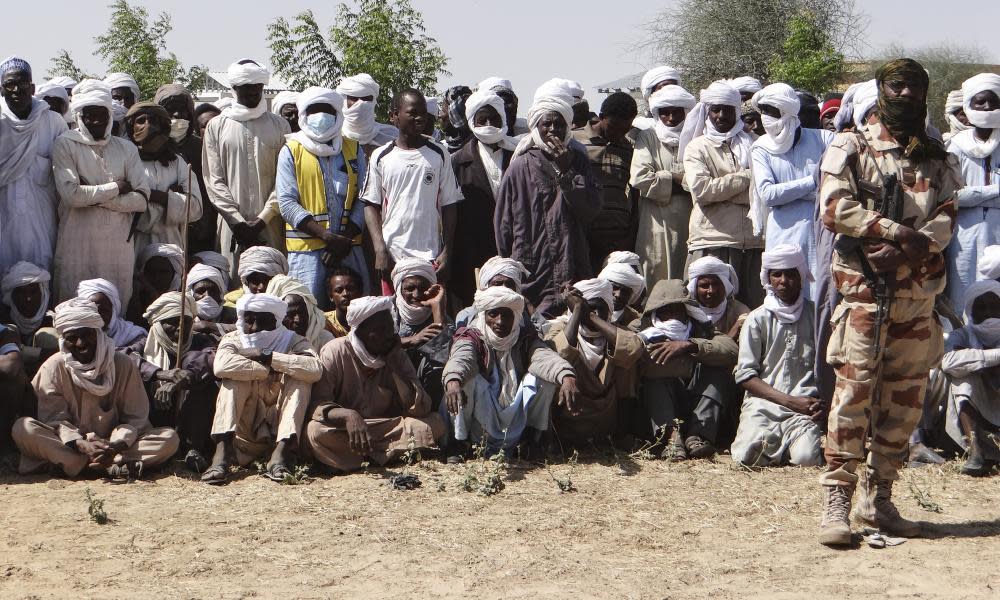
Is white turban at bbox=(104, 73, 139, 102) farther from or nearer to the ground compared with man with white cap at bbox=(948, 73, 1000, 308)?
farther from the ground

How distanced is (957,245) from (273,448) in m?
4.82

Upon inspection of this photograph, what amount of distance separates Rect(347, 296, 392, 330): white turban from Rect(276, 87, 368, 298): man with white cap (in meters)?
1.06

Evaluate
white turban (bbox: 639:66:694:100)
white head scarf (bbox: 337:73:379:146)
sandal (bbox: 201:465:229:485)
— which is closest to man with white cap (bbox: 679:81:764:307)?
white turban (bbox: 639:66:694:100)

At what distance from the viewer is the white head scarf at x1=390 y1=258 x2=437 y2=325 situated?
8156mm

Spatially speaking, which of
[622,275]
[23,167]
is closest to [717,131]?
[622,275]

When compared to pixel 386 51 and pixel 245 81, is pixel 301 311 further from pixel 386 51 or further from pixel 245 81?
pixel 386 51

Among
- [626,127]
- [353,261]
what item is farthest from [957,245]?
[353,261]

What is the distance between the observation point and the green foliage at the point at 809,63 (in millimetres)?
25750

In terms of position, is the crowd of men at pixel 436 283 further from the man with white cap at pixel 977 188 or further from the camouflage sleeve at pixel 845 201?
the camouflage sleeve at pixel 845 201

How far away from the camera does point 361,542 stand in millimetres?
6152

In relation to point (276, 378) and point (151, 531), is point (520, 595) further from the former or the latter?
point (276, 378)

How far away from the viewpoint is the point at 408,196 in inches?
335

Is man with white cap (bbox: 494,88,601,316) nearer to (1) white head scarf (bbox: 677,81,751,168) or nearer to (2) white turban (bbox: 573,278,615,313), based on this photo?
(2) white turban (bbox: 573,278,615,313)

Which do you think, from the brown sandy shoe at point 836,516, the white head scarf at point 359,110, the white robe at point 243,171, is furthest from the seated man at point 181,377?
the brown sandy shoe at point 836,516
